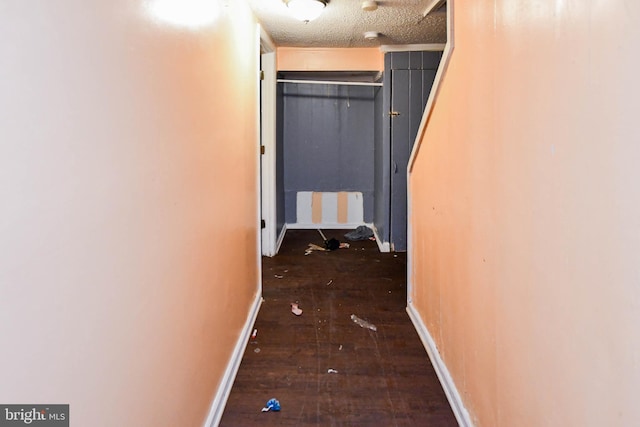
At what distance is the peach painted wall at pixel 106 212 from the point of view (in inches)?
27.2

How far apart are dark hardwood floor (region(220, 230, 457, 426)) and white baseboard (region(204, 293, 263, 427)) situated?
0.03 m

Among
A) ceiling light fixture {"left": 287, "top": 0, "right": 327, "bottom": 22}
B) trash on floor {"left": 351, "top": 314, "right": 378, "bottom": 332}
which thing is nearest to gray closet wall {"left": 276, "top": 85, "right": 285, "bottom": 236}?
ceiling light fixture {"left": 287, "top": 0, "right": 327, "bottom": 22}

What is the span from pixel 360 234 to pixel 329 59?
1991 millimetres

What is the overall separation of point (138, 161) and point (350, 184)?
16.1 feet

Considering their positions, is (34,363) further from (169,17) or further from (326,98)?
(326,98)

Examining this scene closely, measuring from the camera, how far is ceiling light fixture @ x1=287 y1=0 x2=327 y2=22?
2.84m

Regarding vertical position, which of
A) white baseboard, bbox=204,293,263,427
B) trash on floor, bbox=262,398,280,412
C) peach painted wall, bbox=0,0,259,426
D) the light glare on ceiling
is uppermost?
the light glare on ceiling

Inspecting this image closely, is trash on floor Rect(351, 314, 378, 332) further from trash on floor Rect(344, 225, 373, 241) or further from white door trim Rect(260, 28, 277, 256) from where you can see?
trash on floor Rect(344, 225, 373, 241)

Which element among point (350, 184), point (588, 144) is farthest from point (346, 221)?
point (588, 144)

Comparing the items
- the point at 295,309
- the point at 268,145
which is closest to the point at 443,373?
the point at 295,309

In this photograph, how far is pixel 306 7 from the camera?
288 cm

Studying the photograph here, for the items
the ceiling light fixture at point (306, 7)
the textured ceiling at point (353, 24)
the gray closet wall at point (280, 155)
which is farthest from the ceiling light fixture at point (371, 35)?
the gray closet wall at point (280, 155)

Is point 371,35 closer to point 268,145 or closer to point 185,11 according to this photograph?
point 268,145

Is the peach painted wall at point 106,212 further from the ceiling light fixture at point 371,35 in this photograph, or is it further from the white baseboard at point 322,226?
the white baseboard at point 322,226
